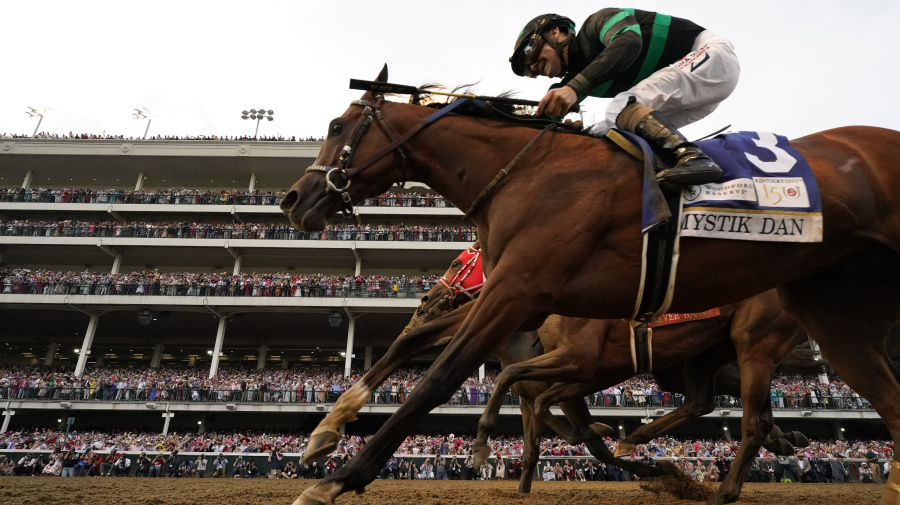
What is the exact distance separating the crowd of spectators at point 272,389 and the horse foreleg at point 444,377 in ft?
73.3

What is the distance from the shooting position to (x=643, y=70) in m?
3.66

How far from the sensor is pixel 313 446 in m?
2.99

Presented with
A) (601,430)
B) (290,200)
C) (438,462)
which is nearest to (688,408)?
(601,430)

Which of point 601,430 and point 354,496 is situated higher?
point 601,430

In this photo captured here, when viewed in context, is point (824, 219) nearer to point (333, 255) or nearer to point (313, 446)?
point (313, 446)

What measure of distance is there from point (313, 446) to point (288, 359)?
36.9 m

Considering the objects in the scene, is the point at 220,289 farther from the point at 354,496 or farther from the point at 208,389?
the point at 354,496

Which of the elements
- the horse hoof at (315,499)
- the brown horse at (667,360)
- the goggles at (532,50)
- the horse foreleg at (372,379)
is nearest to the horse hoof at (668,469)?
the brown horse at (667,360)

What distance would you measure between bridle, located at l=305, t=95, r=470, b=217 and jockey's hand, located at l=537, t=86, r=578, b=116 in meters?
0.57

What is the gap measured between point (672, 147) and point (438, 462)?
17147mm

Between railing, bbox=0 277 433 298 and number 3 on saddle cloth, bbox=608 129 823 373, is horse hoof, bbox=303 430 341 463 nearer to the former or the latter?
number 3 on saddle cloth, bbox=608 129 823 373

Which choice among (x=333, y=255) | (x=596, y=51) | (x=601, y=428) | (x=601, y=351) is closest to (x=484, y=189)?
(x=596, y=51)

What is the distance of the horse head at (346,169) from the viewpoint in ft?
11.0

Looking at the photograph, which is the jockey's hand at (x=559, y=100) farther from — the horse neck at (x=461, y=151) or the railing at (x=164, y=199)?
the railing at (x=164, y=199)
